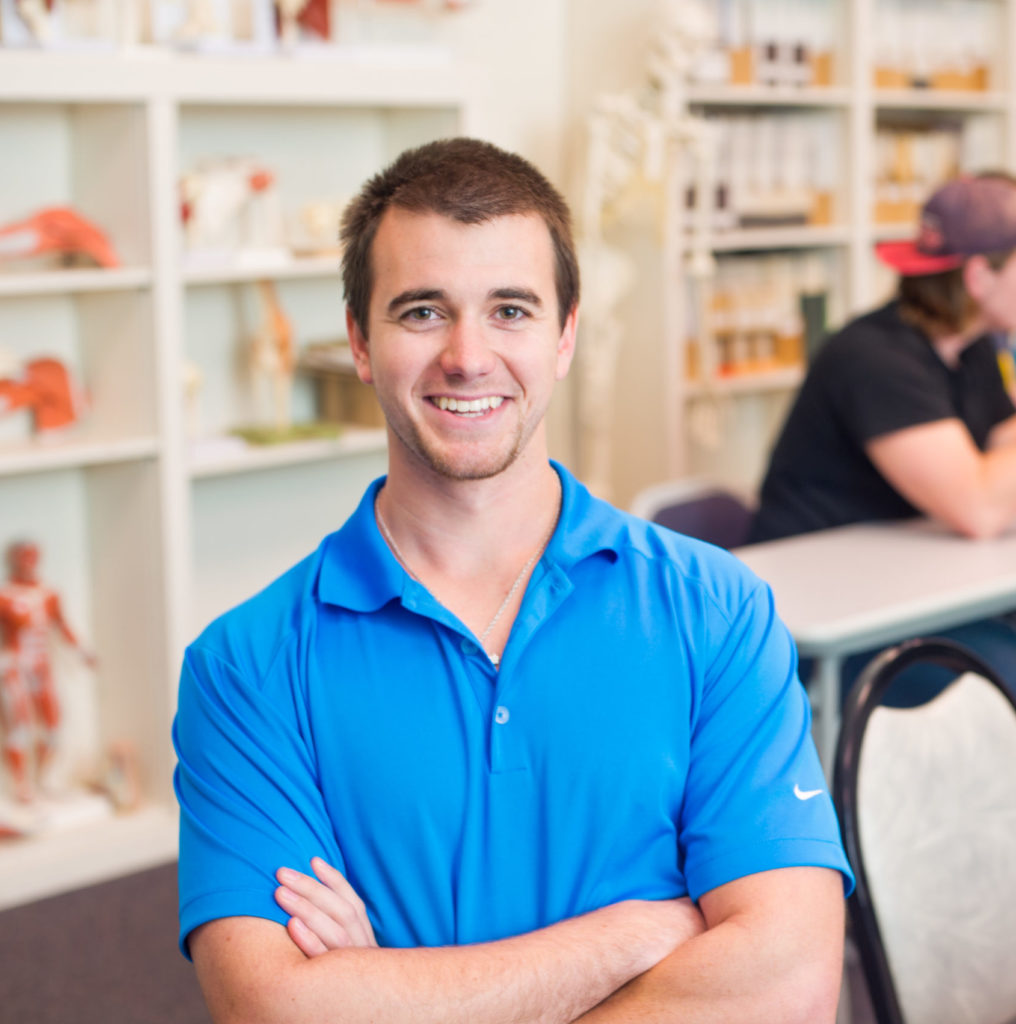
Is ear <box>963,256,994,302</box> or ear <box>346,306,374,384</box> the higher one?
ear <box>963,256,994,302</box>

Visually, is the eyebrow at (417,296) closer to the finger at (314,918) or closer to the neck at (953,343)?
the finger at (314,918)

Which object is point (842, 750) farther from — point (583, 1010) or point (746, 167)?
point (746, 167)

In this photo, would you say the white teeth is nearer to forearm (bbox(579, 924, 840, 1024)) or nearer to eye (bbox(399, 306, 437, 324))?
eye (bbox(399, 306, 437, 324))

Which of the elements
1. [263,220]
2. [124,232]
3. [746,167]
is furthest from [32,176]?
[746,167]

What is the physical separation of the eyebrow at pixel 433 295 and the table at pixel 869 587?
104cm

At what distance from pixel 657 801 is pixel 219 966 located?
422 mm

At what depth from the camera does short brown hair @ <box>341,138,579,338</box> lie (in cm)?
130

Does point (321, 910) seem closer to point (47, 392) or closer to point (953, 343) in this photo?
point (953, 343)

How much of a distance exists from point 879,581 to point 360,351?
4.36 feet

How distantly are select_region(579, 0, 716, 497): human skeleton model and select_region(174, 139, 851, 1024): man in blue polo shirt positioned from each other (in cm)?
252

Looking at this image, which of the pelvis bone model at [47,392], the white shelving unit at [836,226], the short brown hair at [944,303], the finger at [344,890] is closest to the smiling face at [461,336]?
the finger at [344,890]

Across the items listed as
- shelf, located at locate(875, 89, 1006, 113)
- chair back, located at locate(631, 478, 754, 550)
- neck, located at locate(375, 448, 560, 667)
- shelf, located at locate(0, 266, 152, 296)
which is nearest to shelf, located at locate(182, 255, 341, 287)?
shelf, located at locate(0, 266, 152, 296)

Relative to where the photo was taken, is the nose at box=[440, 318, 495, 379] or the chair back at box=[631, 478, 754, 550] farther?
the chair back at box=[631, 478, 754, 550]

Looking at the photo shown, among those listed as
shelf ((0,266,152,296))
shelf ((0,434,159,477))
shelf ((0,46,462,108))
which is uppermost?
shelf ((0,46,462,108))
